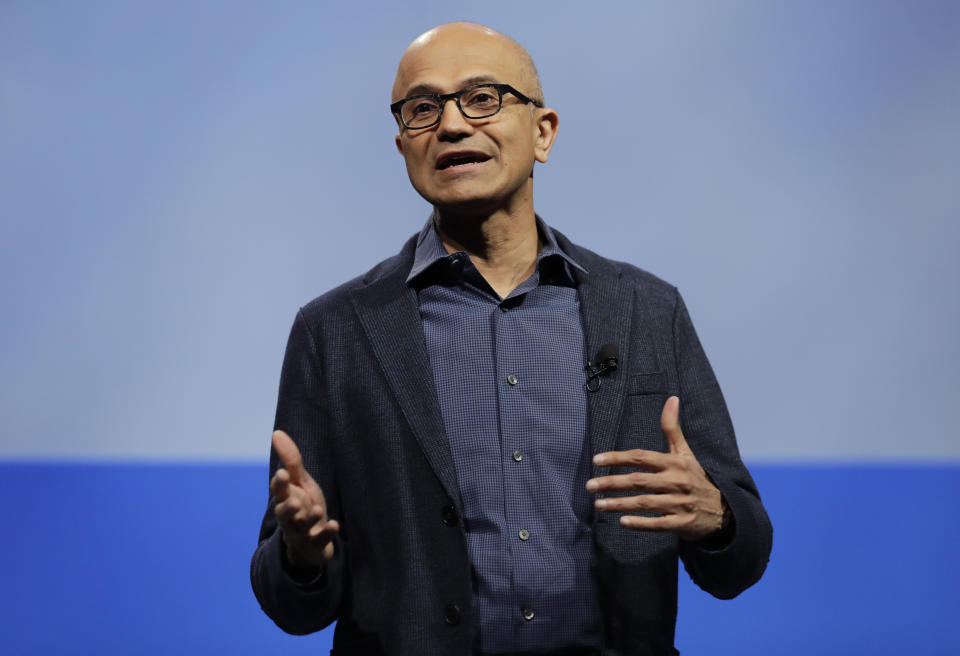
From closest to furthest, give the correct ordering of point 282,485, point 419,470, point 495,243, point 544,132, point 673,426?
point 282,485 < point 673,426 < point 419,470 < point 495,243 < point 544,132

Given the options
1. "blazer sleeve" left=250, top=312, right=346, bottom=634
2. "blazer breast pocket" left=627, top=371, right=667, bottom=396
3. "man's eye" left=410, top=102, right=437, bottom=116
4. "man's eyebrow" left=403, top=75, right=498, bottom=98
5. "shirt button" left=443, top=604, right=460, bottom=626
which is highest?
"man's eyebrow" left=403, top=75, right=498, bottom=98

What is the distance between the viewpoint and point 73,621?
326 cm

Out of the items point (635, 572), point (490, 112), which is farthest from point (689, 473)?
point (490, 112)

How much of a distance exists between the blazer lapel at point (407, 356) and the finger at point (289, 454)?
232 mm

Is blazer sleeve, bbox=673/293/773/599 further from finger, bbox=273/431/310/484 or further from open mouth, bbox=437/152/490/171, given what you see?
finger, bbox=273/431/310/484

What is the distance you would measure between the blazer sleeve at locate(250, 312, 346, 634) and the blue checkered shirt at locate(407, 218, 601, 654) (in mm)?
221

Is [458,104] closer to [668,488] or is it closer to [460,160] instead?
[460,160]

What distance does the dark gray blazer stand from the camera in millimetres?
1547

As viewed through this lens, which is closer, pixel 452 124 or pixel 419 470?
pixel 419 470

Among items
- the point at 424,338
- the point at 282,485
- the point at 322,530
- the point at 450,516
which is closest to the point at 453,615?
the point at 450,516

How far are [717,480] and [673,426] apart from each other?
0.14 metres

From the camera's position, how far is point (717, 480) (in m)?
1.53

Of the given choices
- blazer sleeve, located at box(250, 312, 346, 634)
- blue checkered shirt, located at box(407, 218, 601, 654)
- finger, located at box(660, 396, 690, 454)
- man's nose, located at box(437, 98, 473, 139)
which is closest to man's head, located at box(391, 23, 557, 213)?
man's nose, located at box(437, 98, 473, 139)

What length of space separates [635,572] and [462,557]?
282 millimetres
